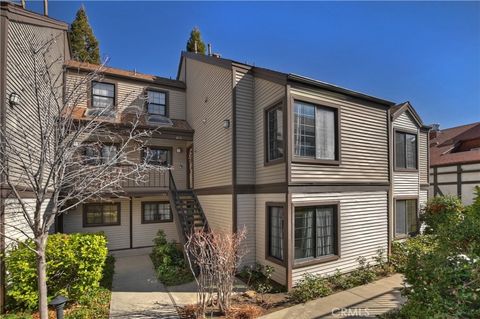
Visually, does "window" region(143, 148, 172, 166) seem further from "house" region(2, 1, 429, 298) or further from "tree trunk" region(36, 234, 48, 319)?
"tree trunk" region(36, 234, 48, 319)

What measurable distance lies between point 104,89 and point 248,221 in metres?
9.71

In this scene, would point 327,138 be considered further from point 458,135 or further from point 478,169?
point 458,135

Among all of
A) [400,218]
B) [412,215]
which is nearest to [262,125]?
[400,218]

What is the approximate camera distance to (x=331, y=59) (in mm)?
12094

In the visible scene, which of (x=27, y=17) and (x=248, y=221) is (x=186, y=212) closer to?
(x=248, y=221)

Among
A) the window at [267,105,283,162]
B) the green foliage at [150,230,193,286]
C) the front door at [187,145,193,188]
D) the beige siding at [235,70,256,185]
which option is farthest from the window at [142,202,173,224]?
the window at [267,105,283,162]

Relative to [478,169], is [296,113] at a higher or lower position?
higher

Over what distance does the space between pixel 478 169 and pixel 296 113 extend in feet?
53.5

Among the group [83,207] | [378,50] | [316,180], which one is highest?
[378,50]

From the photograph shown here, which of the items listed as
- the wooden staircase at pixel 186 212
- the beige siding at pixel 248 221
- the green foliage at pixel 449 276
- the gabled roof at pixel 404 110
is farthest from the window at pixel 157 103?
the green foliage at pixel 449 276

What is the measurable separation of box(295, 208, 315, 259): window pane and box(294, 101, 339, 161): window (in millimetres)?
1669

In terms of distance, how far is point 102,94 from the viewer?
12.6 m

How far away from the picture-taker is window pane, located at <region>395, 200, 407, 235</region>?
1158cm

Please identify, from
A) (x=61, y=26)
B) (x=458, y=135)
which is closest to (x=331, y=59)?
(x=61, y=26)
